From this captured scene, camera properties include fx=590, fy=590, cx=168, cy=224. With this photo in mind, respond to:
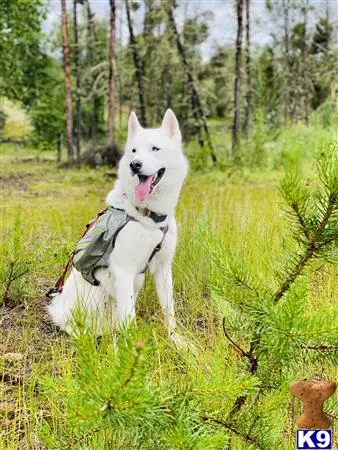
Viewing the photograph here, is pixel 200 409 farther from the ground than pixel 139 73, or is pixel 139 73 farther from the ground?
pixel 139 73

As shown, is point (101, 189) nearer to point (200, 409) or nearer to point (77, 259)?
point (77, 259)

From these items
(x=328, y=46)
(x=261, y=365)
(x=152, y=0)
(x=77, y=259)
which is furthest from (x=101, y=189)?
(x=328, y=46)

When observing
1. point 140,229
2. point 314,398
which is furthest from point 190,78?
point 314,398

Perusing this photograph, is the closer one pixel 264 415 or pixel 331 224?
pixel 331 224

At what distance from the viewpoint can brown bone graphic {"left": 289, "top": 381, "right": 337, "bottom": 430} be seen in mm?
1302

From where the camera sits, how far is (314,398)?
1326mm

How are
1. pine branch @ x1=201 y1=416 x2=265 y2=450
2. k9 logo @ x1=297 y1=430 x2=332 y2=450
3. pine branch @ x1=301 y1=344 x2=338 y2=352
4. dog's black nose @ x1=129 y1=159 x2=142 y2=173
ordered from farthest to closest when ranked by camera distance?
dog's black nose @ x1=129 y1=159 x2=142 y2=173
pine branch @ x1=201 y1=416 x2=265 y2=450
pine branch @ x1=301 y1=344 x2=338 y2=352
k9 logo @ x1=297 y1=430 x2=332 y2=450

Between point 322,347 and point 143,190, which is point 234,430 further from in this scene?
point 143,190

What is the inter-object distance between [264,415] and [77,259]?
2.38m

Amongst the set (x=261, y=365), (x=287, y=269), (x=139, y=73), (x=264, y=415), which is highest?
(x=139, y=73)

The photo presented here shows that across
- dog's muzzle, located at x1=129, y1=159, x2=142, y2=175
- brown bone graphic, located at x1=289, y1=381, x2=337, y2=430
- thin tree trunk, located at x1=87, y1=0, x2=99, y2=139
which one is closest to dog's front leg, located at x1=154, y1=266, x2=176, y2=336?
dog's muzzle, located at x1=129, y1=159, x2=142, y2=175

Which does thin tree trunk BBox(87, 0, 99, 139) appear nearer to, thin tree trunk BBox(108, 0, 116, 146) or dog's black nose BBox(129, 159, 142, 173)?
thin tree trunk BBox(108, 0, 116, 146)

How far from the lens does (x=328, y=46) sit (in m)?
46.6

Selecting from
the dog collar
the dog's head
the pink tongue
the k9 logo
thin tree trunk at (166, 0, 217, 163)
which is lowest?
the k9 logo
